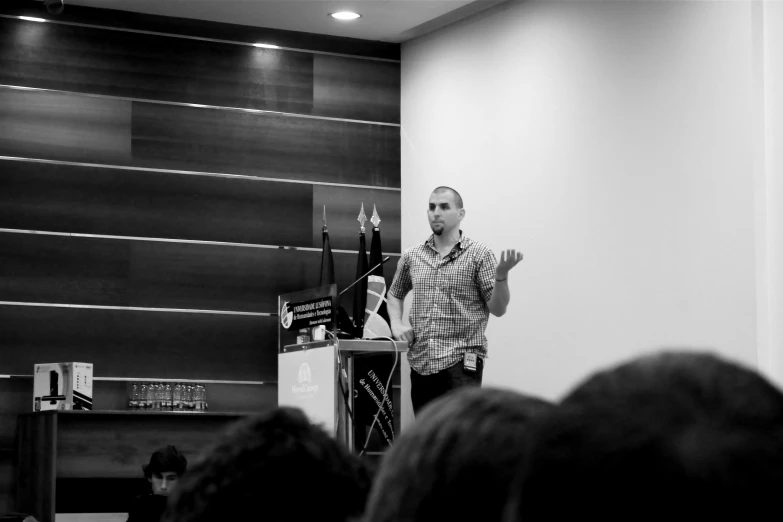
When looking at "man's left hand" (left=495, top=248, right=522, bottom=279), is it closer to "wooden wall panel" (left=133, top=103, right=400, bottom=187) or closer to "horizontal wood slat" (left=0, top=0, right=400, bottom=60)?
"wooden wall panel" (left=133, top=103, right=400, bottom=187)

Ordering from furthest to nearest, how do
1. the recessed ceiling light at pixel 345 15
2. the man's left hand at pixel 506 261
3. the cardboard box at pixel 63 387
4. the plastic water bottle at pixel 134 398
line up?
the recessed ceiling light at pixel 345 15
the plastic water bottle at pixel 134 398
the cardboard box at pixel 63 387
the man's left hand at pixel 506 261


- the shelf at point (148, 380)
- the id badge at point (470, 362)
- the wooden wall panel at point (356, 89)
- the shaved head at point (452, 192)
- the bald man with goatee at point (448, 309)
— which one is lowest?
the shelf at point (148, 380)

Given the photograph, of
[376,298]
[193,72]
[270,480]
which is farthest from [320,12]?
[270,480]

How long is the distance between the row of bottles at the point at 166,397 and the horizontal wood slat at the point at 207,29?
2194 millimetres

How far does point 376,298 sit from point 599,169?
1386 mm

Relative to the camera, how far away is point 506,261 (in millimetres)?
5043

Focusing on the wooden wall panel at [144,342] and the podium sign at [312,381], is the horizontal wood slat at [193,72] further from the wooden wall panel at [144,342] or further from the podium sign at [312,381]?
the podium sign at [312,381]

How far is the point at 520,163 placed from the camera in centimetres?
643

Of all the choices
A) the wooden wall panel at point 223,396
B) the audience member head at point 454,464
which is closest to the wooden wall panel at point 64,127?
the wooden wall panel at point 223,396

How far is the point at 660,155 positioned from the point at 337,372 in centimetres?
191

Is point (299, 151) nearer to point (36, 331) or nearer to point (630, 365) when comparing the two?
point (36, 331)

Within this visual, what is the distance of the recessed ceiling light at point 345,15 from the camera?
6.80 meters

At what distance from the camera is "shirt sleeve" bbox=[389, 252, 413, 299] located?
5.83 meters

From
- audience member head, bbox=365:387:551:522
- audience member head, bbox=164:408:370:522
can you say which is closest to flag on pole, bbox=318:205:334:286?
audience member head, bbox=164:408:370:522
